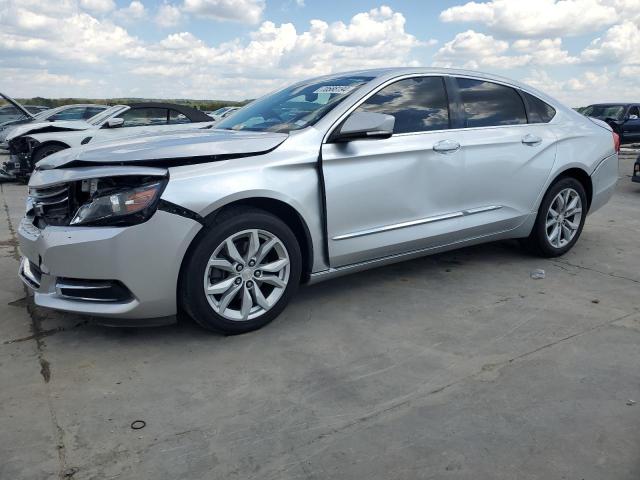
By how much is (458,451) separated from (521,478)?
0.84 feet

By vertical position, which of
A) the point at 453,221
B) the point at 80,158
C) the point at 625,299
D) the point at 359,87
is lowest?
the point at 625,299

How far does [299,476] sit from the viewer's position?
2.14 meters

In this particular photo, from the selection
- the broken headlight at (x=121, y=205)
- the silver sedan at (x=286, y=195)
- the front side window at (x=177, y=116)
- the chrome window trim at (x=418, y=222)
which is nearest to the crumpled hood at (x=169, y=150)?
the silver sedan at (x=286, y=195)

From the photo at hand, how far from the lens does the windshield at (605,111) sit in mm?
17770

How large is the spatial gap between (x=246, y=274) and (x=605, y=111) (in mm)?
18120

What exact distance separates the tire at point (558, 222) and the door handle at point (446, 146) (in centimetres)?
117

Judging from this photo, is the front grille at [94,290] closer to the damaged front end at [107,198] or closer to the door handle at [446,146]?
the damaged front end at [107,198]

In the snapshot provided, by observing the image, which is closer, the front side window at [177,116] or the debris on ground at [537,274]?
the debris on ground at [537,274]

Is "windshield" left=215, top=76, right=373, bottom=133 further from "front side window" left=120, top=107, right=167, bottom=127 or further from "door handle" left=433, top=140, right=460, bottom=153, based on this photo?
"front side window" left=120, top=107, right=167, bottom=127

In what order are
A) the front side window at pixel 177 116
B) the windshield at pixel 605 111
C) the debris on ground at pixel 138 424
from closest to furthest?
the debris on ground at pixel 138 424 → the front side window at pixel 177 116 → the windshield at pixel 605 111

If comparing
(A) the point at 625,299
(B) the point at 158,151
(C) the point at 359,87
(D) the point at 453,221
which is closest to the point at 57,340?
(B) the point at 158,151

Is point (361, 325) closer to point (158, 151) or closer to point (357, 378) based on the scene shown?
point (357, 378)

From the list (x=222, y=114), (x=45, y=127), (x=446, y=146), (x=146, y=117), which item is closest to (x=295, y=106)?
(x=446, y=146)

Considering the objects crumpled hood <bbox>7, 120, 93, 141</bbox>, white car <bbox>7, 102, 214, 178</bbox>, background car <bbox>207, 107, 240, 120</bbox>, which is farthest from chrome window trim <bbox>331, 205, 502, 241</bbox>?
crumpled hood <bbox>7, 120, 93, 141</bbox>
